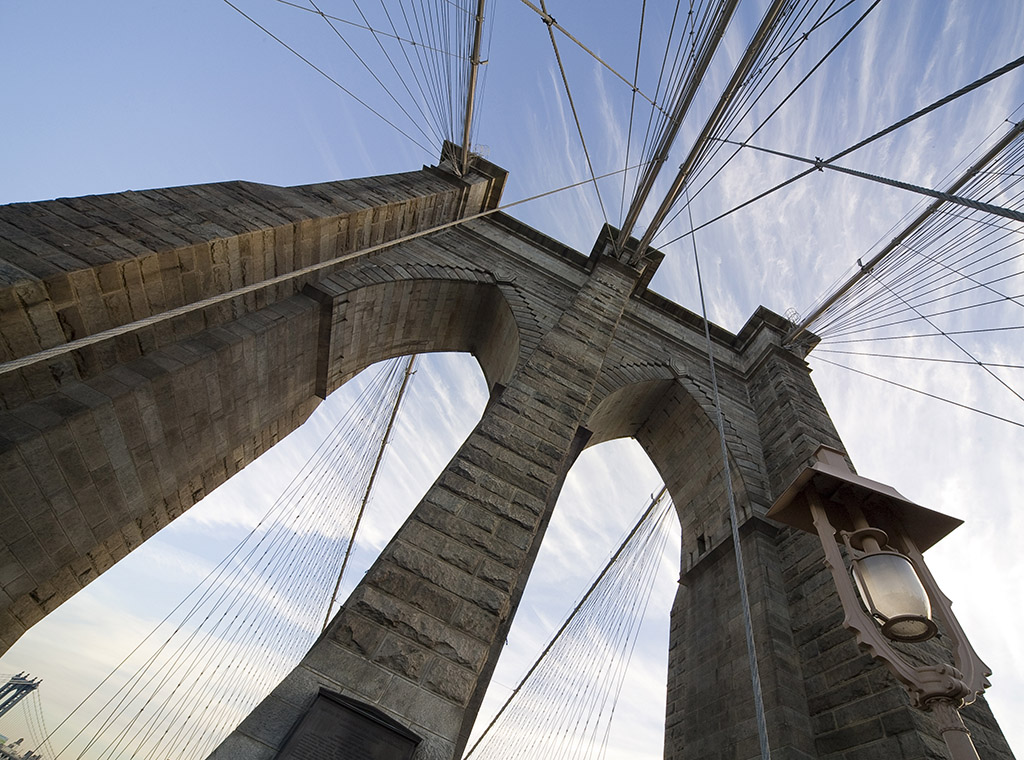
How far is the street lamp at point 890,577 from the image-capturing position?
5.05 ft

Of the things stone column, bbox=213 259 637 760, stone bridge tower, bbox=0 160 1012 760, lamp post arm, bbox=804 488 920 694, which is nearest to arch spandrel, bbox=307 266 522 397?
stone bridge tower, bbox=0 160 1012 760

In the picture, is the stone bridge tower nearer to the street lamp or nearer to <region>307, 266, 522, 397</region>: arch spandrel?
<region>307, 266, 522, 397</region>: arch spandrel

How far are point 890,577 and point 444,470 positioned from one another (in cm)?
261

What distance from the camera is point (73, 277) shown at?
3662mm

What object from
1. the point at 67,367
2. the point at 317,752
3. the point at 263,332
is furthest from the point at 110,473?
the point at 317,752

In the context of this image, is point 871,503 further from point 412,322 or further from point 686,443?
point 412,322

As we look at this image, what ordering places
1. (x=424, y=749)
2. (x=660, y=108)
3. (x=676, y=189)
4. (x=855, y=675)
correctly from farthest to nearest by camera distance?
(x=676, y=189)
(x=660, y=108)
(x=855, y=675)
(x=424, y=749)

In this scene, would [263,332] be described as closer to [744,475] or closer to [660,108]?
[660,108]

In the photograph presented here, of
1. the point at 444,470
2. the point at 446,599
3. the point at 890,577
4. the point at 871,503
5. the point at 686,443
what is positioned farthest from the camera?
the point at 686,443

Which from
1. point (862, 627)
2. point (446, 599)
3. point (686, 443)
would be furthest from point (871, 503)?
point (686, 443)

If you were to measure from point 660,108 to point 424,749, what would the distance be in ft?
24.4

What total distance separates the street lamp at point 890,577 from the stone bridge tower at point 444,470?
1766 millimetres

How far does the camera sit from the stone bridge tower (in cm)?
292

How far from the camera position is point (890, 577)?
5.75 ft
